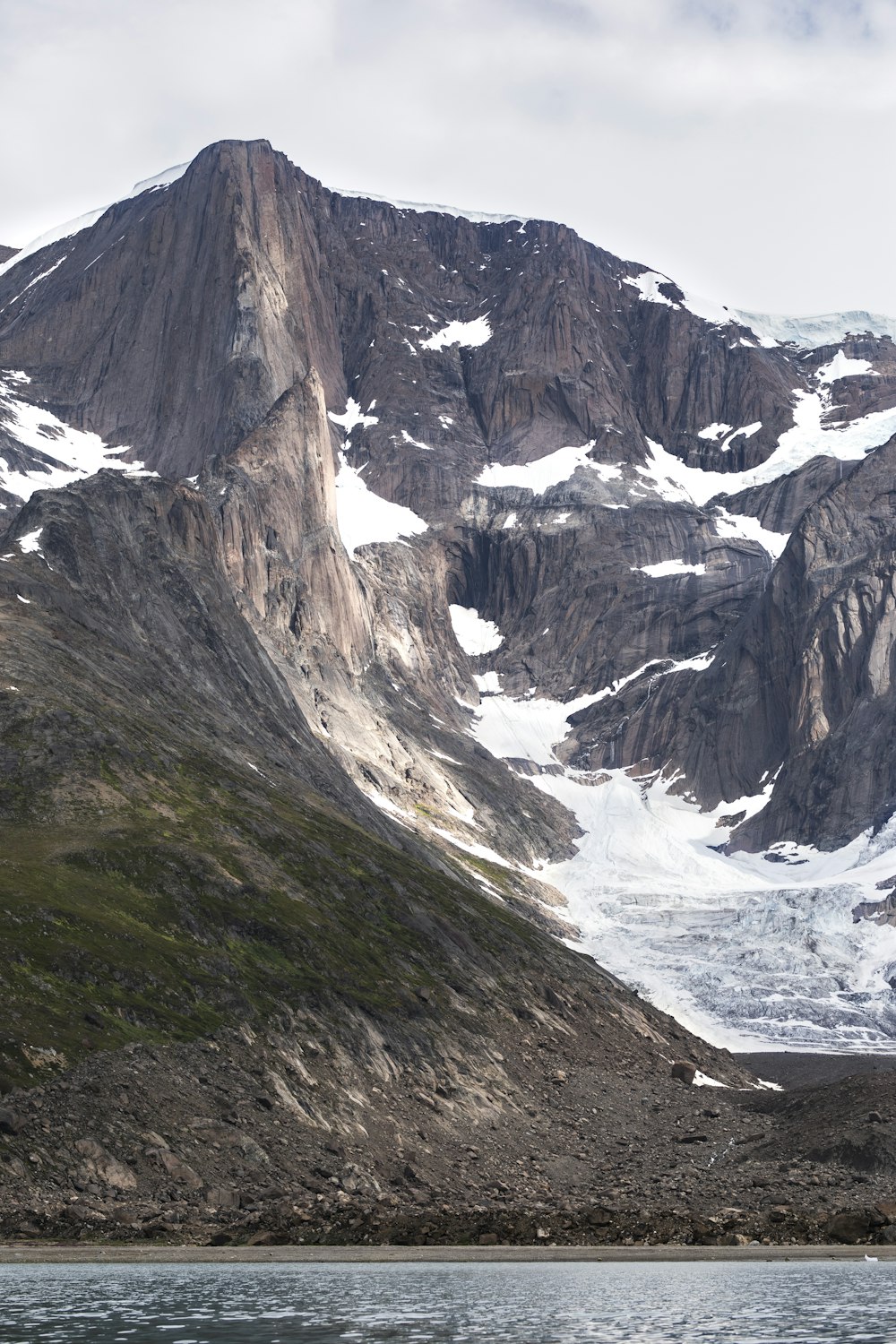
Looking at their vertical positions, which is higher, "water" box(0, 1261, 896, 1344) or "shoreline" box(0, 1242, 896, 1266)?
"water" box(0, 1261, 896, 1344)

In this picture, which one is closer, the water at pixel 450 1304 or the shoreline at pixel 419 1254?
the water at pixel 450 1304

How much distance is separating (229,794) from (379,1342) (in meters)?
128

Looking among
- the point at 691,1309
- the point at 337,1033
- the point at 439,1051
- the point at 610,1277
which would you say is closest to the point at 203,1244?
the point at 610,1277

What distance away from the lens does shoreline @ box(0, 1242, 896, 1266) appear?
73.6 metres

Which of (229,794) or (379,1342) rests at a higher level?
(229,794)

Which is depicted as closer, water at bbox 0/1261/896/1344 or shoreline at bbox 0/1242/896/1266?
water at bbox 0/1261/896/1344

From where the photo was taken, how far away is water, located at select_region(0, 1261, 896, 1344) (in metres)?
51.4

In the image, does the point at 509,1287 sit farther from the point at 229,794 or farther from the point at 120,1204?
the point at 229,794

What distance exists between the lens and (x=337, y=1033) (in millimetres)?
126438

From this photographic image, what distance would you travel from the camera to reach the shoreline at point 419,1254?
73562 millimetres

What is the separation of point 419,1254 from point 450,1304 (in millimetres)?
19510

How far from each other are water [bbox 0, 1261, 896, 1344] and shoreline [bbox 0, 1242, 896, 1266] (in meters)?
1.44

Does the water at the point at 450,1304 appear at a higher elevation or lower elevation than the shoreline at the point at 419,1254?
higher

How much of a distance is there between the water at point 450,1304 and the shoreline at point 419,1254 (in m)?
1.44
